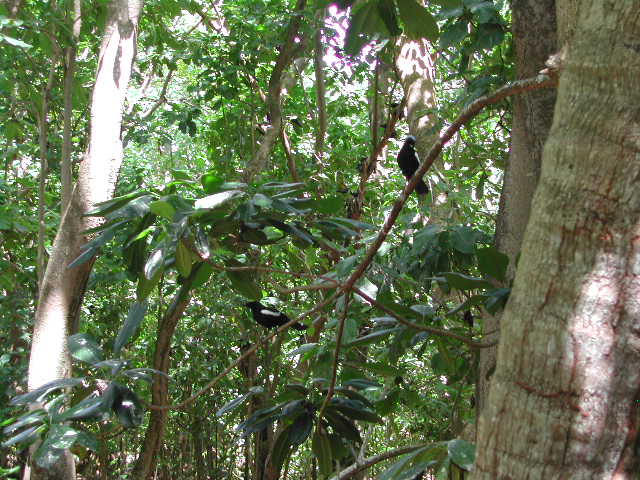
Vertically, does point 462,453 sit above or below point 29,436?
above

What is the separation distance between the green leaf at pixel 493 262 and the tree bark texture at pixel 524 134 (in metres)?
0.15

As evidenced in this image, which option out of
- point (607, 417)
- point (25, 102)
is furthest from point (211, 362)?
point (607, 417)

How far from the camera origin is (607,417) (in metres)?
0.71

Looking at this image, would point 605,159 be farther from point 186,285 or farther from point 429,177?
point 429,177

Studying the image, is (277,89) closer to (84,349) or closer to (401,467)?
(84,349)

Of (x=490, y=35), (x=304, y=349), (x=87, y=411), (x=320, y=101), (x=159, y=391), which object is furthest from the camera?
(x=320, y=101)

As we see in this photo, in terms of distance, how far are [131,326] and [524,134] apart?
112cm

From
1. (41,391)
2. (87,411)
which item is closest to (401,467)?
(87,411)

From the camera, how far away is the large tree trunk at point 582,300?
2.31 feet

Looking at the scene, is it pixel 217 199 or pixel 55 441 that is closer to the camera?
pixel 217 199

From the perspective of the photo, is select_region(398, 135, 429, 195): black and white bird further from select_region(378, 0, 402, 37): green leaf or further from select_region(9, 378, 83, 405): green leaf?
select_region(9, 378, 83, 405): green leaf

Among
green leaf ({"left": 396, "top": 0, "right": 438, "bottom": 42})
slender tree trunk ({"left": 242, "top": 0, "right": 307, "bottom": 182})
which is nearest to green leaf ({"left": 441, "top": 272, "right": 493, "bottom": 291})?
green leaf ({"left": 396, "top": 0, "right": 438, "bottom": 42})

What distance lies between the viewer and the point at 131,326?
168cm

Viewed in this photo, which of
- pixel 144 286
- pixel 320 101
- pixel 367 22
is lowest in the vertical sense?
pixel 144 286
